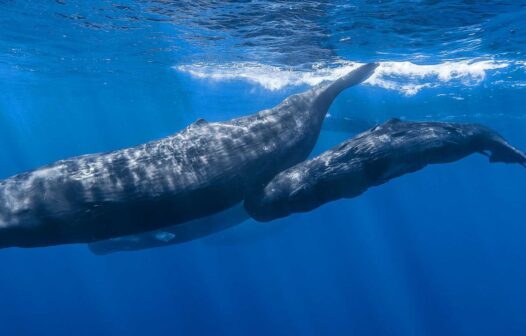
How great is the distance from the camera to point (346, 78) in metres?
9.77

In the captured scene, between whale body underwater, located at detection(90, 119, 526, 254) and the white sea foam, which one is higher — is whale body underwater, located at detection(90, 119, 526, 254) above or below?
above

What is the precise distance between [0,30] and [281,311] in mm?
36514

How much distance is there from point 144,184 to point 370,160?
366 centimetres

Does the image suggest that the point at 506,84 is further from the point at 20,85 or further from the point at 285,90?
the point at 20,85

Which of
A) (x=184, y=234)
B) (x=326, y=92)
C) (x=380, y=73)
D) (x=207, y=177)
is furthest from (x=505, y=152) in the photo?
(x=380, y=73)

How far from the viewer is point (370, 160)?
668cm

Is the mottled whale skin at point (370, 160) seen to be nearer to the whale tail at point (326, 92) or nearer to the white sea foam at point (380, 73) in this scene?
the whale tail at point (326, 92)

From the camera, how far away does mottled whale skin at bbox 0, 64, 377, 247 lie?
6082 mm

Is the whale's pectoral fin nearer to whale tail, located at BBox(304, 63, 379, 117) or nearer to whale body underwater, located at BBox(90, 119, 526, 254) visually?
whale body underwater, located at BBox(90, 119, 526, 254)

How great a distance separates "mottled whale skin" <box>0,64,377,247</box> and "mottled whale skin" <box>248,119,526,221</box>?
59 cm

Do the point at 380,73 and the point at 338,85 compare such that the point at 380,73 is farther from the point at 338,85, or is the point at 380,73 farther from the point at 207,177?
the point at 207,177

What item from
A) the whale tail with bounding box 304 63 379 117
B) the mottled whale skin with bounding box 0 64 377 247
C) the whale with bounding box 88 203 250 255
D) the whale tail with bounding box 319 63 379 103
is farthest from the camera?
the whale with bounding box 88 203 250 255

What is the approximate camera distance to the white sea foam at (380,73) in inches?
816

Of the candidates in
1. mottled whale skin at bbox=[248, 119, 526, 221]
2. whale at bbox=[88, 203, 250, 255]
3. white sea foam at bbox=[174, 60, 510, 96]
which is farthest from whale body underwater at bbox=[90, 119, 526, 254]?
white sea foam at bbox=[174, 60, 510, 96]
